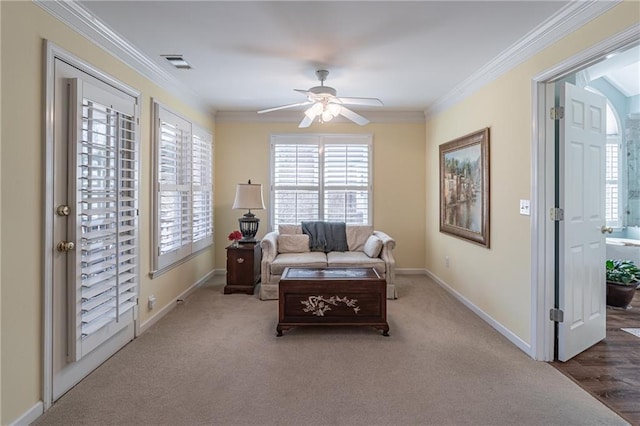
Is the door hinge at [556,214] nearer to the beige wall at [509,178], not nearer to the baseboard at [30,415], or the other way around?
the beige wall at [509,178]

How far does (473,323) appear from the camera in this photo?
3582 mm

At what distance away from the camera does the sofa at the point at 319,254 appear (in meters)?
4.36

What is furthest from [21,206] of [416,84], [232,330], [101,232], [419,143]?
[419,143]

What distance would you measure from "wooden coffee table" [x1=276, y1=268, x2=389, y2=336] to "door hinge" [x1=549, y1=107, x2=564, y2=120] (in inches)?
74.5

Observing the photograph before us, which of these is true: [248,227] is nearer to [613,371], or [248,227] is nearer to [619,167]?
[613,371]

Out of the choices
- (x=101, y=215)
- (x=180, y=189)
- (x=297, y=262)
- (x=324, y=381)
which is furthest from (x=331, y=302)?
(x=180, y=189)

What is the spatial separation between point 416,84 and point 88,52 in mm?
3223

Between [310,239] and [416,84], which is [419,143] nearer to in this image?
[416,84]

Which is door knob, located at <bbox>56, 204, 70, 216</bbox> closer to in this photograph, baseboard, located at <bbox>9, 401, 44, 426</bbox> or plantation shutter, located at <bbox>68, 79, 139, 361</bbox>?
plantation shutter, located at <bbox>68, 79, 139, 361</bbox>

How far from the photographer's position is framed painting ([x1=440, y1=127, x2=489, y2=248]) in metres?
3.69

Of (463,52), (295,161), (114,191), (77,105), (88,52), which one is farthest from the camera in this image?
(295,161)

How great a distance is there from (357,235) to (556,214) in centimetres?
272

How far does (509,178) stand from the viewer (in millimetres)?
3242

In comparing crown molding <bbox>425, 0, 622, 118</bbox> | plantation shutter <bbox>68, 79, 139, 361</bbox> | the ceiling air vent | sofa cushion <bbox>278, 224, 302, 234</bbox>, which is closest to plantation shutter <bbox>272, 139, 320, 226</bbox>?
sofa cushion <bbox>278, 224, 302, 234</bbox>
